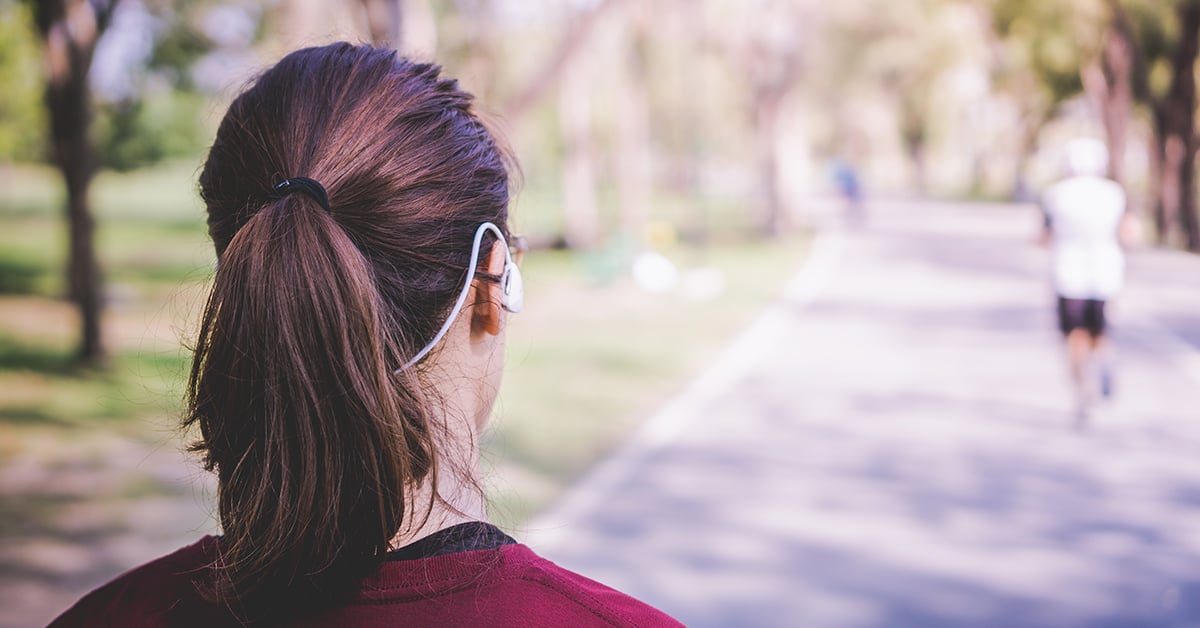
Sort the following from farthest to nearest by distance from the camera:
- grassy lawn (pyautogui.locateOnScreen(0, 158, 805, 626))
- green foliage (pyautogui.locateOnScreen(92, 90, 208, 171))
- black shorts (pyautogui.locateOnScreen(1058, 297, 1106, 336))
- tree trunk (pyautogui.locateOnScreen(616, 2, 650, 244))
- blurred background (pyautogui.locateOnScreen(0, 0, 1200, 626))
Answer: green foliage (pyautogui.locateOnScreen(92, 90, 208, 171)) → tree trunk (pyautogui.locateOnScreen(616, 2, 650, 244)) → black shorts (pyautogui.locateOnScreen(1058, 297, 1106, 336)) → grassy lawn (pyautogui.locateOnScreen(0, 158, 805, 626)) → blurred background (pyautogui.locateOnScreen(0, 0, 1200, 626))

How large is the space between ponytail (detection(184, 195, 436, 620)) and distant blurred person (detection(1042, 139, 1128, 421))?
6.11 m

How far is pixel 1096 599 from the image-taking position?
168 inches

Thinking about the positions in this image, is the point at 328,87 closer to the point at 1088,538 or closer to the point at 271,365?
the point at 271,365

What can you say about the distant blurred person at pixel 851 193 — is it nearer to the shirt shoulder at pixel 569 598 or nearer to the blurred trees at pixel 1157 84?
the blurred trees at pixel 1157 84

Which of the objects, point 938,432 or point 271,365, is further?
point 938,432

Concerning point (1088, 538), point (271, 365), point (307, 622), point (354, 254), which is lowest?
point (307, 622)

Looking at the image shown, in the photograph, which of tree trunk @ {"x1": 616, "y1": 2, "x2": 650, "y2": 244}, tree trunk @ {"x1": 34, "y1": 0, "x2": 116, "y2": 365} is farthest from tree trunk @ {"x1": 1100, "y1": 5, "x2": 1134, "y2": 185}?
tree trunk @ {"x1": 616, "y1": 2, "x2": 650, "y2": 244}

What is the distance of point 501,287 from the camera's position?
128 centimetres

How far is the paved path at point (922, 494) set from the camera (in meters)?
4.29

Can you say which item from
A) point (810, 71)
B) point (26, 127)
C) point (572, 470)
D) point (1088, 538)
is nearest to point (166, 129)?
point (26, 127)

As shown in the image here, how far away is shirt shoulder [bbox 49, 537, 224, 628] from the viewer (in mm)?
1233

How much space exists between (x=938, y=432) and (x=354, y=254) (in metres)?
7.01

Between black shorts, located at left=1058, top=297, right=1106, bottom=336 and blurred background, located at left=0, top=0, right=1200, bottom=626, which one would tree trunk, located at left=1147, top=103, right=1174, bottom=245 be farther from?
A: black shorts, located at left=1058, top=297, right=1106, bottom=336

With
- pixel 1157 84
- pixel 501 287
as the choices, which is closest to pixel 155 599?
pixel 501 287
